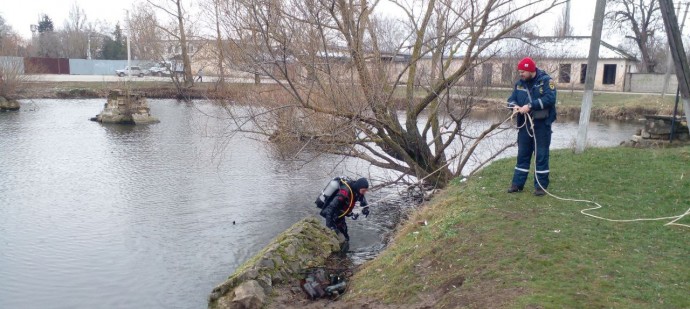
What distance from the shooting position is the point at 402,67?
47.3 ft

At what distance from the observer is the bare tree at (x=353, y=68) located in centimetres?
1289

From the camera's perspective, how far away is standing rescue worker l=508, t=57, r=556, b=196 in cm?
855

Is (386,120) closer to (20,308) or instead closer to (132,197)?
(132,197)

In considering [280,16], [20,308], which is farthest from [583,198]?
[20,308]

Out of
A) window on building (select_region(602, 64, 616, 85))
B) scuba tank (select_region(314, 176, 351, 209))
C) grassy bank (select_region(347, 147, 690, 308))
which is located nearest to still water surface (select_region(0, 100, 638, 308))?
scuba tank (select_region(314, 176, 351, 209))

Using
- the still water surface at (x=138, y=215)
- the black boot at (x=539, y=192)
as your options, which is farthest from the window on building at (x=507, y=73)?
the black boot at (x=539, y=192)

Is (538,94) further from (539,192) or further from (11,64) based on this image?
(11,64)

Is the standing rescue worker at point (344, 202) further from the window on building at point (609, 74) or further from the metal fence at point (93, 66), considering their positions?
the metal fence at point (93, 66)

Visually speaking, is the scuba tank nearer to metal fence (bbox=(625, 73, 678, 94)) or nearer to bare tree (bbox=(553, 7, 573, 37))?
bare tree (bbox=(553, 7, 573, 37))

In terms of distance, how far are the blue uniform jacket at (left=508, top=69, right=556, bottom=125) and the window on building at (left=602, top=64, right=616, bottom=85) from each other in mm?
42140

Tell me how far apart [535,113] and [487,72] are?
205 inches

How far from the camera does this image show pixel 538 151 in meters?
8.71

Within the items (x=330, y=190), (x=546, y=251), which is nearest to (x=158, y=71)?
(x=330, y=190)

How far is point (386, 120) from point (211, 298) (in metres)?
6.36
